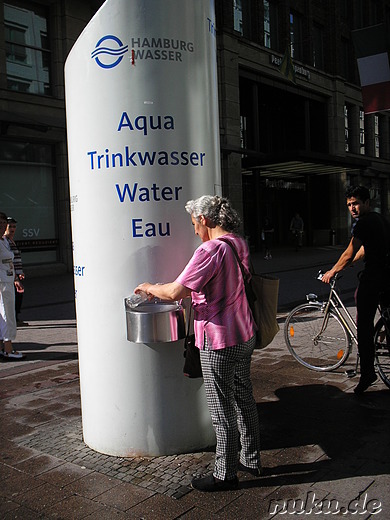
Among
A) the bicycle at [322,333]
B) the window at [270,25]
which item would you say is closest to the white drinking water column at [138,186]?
the bicycle at [322,333]

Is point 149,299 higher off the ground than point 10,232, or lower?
lower

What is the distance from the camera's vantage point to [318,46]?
30594mm

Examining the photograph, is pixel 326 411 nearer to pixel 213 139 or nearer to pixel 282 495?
pixel 282 495

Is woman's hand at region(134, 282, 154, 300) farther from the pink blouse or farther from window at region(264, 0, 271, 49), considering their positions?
window at region(264, 0, 271, 49)

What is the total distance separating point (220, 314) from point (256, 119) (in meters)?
23.9

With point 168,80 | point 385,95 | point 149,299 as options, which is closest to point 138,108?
point 168,80

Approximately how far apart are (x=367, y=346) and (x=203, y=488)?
242 cm

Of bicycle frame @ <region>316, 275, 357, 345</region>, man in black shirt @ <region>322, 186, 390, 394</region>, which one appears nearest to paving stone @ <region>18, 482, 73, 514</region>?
man in black shirt @ <region>322, 186, 390, 394</region>

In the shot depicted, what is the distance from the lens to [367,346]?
506 centimetres

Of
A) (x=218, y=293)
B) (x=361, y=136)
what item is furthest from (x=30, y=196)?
(x=361, y=136)

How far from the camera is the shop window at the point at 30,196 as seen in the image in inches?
656

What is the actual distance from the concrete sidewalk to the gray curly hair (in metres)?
1.59

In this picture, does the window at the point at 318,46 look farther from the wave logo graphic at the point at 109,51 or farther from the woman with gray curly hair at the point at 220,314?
the woman with gray curly hair at the point at 220,314

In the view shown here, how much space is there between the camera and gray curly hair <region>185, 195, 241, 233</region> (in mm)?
3285
